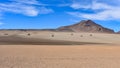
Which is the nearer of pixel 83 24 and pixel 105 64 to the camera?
pixel 105 64

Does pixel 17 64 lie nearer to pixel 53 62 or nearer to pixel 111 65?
pixel 53 62

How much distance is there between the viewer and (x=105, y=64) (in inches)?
597

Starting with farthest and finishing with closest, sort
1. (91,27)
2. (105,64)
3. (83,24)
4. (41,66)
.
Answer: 1. (83,24)
2. (91,27)
3. (105,64)
4. (41,66)

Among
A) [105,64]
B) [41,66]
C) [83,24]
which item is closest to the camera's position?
[41,66]

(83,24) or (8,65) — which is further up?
(83,24)

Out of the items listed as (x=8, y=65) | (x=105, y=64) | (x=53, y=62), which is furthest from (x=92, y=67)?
(x=8, y=65)

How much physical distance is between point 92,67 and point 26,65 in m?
3.48

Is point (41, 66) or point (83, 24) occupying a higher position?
point (83, 24)

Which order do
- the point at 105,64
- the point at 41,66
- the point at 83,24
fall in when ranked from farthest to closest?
the point at 83,24
the point at 105,64
the point at 41,66

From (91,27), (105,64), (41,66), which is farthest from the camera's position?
(91,27)

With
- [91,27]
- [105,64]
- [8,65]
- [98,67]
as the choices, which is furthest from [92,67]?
[91,27]

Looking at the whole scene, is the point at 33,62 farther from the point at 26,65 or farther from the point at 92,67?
the point at 92,67

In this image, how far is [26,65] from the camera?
14.4 m

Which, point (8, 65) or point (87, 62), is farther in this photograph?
point (87, 62)
